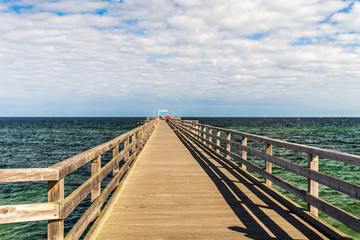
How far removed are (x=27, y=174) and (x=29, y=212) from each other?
1.12 ft

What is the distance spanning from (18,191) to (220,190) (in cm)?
1246

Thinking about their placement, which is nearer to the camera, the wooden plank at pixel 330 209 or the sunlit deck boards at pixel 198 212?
the wooden plank at pixel 330 209

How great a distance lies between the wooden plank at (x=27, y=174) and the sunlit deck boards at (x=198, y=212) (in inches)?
61.8

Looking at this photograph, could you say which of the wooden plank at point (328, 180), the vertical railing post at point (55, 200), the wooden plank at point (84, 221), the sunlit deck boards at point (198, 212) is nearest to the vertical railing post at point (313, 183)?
the wooden plank at point (328, 180)

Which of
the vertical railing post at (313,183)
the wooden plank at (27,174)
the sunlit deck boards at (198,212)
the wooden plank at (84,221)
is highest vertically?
the wooden plank at (27,174)

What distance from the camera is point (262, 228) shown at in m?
3.98

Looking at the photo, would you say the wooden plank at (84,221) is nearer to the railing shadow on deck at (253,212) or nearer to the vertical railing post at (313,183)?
the railing shadow on deck at (253,212)

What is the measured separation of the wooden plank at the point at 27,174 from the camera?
93.0 inches

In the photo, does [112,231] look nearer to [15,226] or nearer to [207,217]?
[207,217]

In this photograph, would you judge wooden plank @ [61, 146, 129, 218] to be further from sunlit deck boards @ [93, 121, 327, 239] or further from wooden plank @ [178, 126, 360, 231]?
wooden plank @ [178, 126, 360, 231]

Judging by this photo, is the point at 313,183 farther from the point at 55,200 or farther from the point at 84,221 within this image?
the point at 55,200

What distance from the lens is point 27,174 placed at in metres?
→ 2.46

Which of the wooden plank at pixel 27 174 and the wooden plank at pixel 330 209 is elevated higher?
the wooden plank at pixel 27 174

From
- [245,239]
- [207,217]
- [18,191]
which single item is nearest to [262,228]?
[245,239]
